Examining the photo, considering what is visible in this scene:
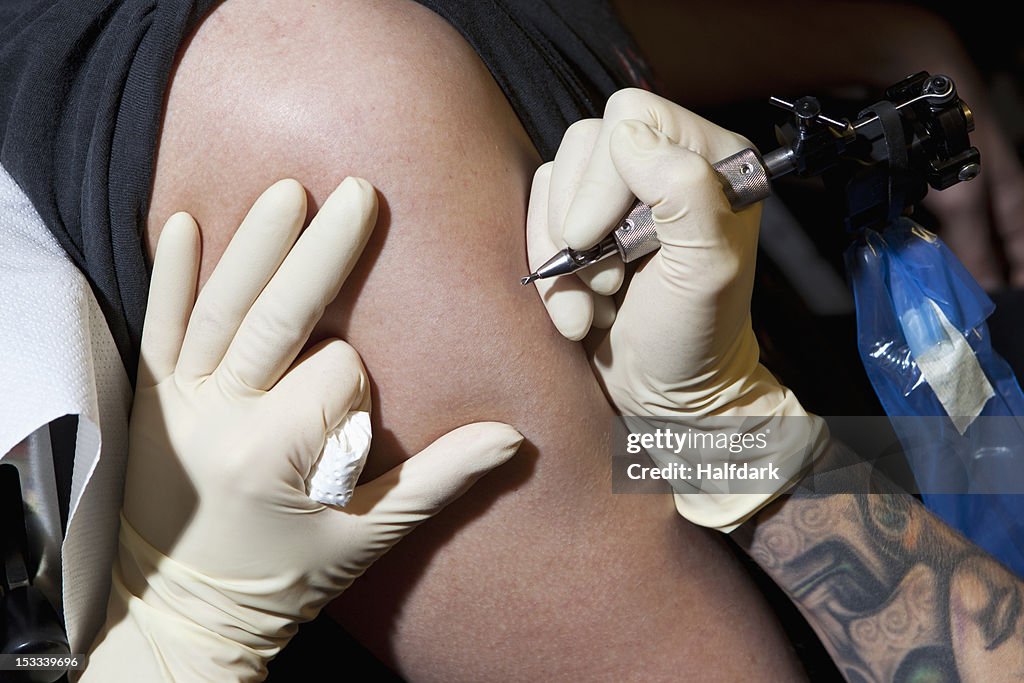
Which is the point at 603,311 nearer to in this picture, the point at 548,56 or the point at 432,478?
the point at 432,478

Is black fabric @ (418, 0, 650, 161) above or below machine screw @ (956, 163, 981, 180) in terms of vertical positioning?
above

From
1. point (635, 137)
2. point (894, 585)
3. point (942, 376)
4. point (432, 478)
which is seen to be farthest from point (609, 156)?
point (894, 585)

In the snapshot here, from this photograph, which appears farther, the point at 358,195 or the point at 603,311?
the point at 603,311

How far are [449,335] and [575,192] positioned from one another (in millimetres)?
194

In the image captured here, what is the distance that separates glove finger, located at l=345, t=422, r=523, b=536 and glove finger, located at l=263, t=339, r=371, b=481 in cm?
8

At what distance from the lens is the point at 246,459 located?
2.78ft

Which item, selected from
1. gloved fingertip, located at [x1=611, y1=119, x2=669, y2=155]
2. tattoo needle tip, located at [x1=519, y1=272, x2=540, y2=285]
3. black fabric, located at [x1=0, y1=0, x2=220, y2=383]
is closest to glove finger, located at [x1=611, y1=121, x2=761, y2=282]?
gloved fingertip, located at [x1=611, y1=119, x2=669, y2=155]

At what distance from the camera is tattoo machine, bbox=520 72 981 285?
852 mm

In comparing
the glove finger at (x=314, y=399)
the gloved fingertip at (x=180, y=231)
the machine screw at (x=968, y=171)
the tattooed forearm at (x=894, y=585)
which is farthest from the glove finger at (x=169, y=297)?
the machine screw at (x=968, y=171)

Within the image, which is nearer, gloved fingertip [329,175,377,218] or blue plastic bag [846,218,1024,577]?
gloved fingertip [329,175,377,218]

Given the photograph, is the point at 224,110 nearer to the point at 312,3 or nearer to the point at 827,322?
the point at 312,3

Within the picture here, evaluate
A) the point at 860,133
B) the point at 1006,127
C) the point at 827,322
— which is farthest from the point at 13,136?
the point at 1006,127

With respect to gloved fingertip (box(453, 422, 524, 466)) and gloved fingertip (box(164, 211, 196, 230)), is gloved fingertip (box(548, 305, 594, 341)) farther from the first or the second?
gloved fingertip (box(164, 211, 196, 230))

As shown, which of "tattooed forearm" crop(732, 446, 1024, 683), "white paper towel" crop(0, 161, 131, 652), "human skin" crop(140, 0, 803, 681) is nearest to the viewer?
"white paper towel" crop(0, 161, 131, 652)
